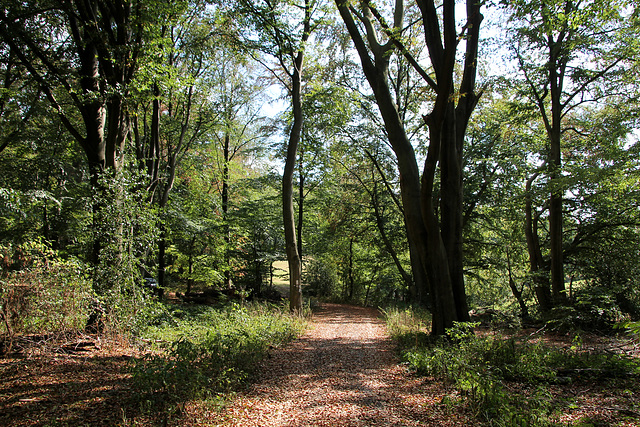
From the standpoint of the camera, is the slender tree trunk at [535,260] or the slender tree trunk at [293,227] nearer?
the slender tree trunk at [293,227]

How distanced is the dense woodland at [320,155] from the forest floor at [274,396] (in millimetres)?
1061

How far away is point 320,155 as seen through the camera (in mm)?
18188

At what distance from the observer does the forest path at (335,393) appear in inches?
148

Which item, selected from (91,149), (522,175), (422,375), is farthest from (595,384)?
(522,175)

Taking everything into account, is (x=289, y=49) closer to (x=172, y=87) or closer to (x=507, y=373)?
(x=172, y=87)

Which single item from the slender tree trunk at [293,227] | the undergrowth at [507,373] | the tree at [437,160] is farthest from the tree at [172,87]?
the undergrowth at [507,373]

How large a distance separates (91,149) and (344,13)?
247 inches

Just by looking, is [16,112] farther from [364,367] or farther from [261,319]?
[364,367]

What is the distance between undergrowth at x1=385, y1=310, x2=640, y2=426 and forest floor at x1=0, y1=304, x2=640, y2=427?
0.52ft

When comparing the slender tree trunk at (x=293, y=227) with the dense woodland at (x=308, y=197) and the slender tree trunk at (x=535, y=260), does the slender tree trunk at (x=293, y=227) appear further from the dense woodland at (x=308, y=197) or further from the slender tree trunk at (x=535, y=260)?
the slender tree trunk at (x=535, y=260)

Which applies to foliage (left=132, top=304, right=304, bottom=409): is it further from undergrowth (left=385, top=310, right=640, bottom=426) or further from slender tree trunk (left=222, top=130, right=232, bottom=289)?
slender tree trunk (left=222, top=130, right=232, bottom=289)

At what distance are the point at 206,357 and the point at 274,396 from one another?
1141mm

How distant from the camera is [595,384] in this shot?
172 inches

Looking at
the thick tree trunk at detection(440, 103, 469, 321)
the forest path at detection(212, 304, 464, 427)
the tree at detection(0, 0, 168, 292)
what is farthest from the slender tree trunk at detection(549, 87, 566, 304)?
the tree at detection(0, 0, 168, 292)
